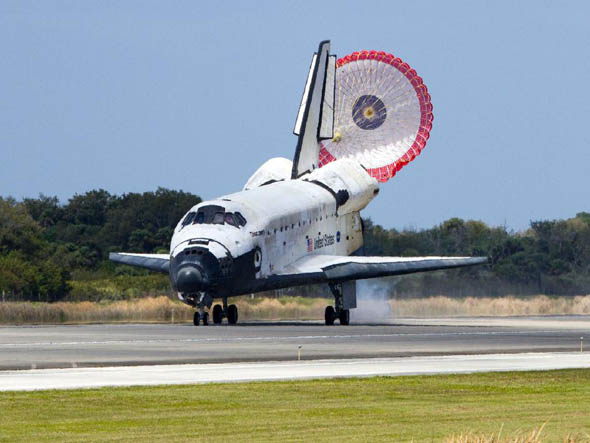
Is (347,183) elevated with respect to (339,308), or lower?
elevated

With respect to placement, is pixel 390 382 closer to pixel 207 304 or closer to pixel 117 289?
pixel 207 304

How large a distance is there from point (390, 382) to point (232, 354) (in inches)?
326

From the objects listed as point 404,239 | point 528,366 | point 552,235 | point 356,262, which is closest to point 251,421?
point 528,366

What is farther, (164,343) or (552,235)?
(552,235)

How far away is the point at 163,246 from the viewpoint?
113750 millimetres

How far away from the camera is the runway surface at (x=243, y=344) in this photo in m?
29.3

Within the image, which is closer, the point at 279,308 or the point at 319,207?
the point at 319,207

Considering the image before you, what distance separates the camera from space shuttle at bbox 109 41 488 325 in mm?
48844

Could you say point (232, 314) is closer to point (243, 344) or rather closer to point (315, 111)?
point (315, 111)

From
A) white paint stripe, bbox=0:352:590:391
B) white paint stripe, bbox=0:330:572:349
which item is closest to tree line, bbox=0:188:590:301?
white paint stripe, bbox=0:330:572:349

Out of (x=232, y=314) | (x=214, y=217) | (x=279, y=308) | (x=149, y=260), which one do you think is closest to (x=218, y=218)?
(x=214, y=217)

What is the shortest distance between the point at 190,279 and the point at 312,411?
28608mm

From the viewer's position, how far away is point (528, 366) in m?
27.0

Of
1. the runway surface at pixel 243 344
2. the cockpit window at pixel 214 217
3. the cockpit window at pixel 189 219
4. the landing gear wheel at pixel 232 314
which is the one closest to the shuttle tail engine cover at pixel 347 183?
the landing gear wheel at pixel 232 314
